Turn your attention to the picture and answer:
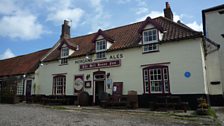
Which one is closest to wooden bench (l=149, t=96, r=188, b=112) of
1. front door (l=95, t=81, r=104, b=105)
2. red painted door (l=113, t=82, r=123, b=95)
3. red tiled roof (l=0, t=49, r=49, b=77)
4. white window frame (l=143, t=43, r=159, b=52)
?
red painted door (l=113, t=82, r=123, b=95)

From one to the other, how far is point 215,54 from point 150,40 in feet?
26.4

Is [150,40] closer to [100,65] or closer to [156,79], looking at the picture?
[156,79]

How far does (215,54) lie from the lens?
17406 millimetres

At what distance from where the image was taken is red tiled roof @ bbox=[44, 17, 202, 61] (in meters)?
12.8

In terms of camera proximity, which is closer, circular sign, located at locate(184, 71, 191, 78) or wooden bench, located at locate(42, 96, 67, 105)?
circular sign, located at locate(184, 71, 191, 78)

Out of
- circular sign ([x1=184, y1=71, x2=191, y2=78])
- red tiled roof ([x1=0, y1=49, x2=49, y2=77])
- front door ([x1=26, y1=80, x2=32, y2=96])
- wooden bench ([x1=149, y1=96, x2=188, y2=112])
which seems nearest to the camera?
wooden bench ([x1=149, y1=96, x2=188, y2=112])

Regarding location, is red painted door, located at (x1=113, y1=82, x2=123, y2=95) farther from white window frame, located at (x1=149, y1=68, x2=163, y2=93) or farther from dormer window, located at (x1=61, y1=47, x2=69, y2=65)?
dormer window, located at (x1=61, y1=47, x2=69, y2=65)

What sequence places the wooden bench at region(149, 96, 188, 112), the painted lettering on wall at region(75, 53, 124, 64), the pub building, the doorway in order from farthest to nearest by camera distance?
the doorway → the painted lettering on wall at region(75, 53, 124, 64) → the pub building → the wooden bench at region(149, 96, 188, 112)

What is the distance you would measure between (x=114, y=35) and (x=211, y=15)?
37.0ft

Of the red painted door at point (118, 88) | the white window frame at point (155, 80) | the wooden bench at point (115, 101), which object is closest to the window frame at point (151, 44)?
the white window frame at point (155, 80)

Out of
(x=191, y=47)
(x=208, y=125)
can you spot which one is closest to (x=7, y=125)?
(x=208, y=125)

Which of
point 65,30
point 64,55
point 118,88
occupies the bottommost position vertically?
point 118,88

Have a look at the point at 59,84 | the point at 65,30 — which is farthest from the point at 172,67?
the point at 65,30

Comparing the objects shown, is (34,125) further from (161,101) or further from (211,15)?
(211,15)
